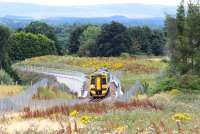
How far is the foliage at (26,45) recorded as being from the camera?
95.3 metres

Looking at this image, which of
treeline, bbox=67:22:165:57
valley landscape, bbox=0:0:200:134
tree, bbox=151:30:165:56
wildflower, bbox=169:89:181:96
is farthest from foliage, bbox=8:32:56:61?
wildflower, bbox=169:89:181:96

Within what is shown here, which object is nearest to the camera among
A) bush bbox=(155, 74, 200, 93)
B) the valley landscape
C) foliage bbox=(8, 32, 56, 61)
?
the valley landscape

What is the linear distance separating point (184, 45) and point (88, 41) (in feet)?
219

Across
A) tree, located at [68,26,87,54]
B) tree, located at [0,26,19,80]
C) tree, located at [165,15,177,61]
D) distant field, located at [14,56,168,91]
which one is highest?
tree, located at [165,15,177,61]

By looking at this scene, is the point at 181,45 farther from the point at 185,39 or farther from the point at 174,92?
the point at 174,92

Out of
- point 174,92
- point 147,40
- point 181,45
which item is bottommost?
point 147,40

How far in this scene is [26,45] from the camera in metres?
96.7

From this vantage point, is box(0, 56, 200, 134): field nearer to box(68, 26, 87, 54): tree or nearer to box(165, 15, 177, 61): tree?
box(165, 15, 177, 61): tree

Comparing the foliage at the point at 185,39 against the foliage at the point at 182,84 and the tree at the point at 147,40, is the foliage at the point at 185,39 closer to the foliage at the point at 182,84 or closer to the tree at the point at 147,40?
the foliage at the point at 182,84

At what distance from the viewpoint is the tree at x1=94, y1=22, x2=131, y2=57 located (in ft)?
317

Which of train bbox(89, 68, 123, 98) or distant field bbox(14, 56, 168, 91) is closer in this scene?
train bbox(89, 68, 123, 98)

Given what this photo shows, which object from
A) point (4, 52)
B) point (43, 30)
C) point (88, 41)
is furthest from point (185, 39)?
point (43, 30)

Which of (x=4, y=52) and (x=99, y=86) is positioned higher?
(x=99, y=86)

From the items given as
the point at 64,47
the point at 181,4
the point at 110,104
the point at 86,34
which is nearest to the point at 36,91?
the point at 181,4
